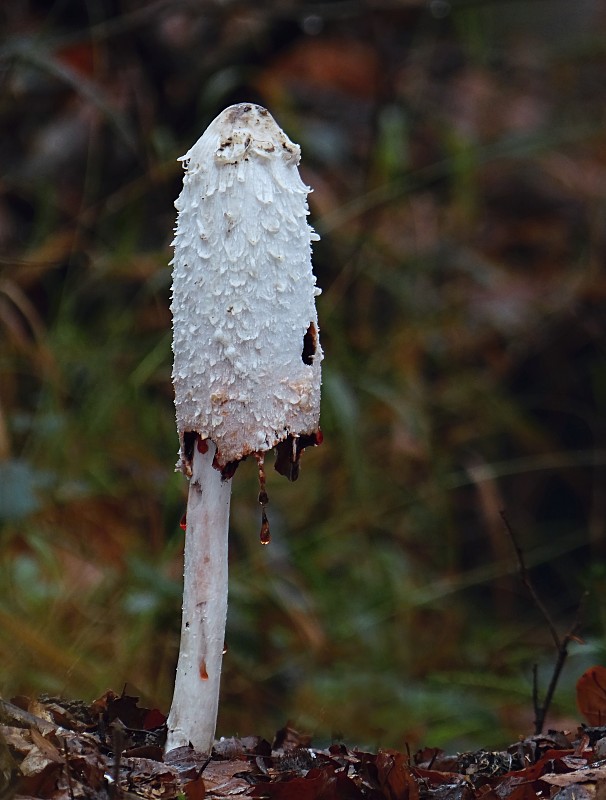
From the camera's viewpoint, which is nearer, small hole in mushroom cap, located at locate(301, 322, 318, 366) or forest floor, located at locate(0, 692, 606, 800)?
forest floor, located at locate(0, 692, 606, 800)

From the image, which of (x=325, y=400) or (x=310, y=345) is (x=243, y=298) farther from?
(x=325, y=400)

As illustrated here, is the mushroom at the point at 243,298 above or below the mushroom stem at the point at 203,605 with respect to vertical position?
above

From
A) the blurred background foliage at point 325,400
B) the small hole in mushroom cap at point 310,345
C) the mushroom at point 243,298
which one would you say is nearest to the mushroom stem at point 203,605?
the mushroom at point 243,298

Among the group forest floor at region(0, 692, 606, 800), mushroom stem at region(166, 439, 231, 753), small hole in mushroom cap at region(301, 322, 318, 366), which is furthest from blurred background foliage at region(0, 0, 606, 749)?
small hole in mushroom cap at region(301, 322, 318, 366)

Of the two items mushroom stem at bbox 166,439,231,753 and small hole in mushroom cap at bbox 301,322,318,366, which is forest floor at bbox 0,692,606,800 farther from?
small hole in mushroom cap at bbox 301,322,318,366

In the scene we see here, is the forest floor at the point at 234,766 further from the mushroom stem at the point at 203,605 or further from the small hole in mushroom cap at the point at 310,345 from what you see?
the small hole in mushroom cap at the point at 310,345
